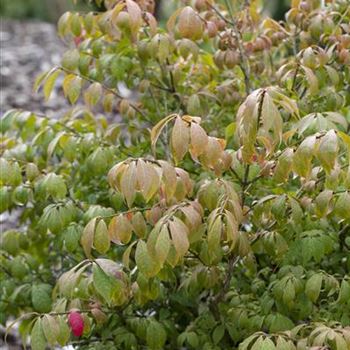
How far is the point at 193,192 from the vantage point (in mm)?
2297

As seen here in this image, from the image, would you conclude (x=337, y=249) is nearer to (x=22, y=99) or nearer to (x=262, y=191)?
(x=262, y=191)

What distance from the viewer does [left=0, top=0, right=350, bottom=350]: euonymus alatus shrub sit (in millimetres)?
1698

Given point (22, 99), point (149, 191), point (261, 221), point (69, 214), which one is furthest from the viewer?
point (22, 99)

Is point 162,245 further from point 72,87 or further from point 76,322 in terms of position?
point 72,87

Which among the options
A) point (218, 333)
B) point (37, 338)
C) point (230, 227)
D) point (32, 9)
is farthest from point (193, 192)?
point (32, 9)

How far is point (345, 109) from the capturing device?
2.56 metres

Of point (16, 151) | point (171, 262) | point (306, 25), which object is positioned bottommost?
point (16, 151)

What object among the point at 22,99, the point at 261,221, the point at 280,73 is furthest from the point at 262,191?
the point at 22,99

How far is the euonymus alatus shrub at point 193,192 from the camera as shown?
1698mm

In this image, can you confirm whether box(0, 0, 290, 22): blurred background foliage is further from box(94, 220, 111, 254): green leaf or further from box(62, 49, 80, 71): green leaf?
box(94, 220, 111, 254): green leaf

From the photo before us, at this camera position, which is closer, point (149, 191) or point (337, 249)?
point (149, 191)

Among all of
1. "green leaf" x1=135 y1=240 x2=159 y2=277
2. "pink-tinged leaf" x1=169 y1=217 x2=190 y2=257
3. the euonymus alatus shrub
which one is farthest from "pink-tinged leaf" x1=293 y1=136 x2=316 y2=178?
"green leaf" x1=135 y1=240 x2=159 y2=277

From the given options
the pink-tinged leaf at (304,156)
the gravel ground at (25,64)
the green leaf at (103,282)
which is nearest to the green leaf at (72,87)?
the green leaf at (103,282)

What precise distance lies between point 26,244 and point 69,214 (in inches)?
19.3
